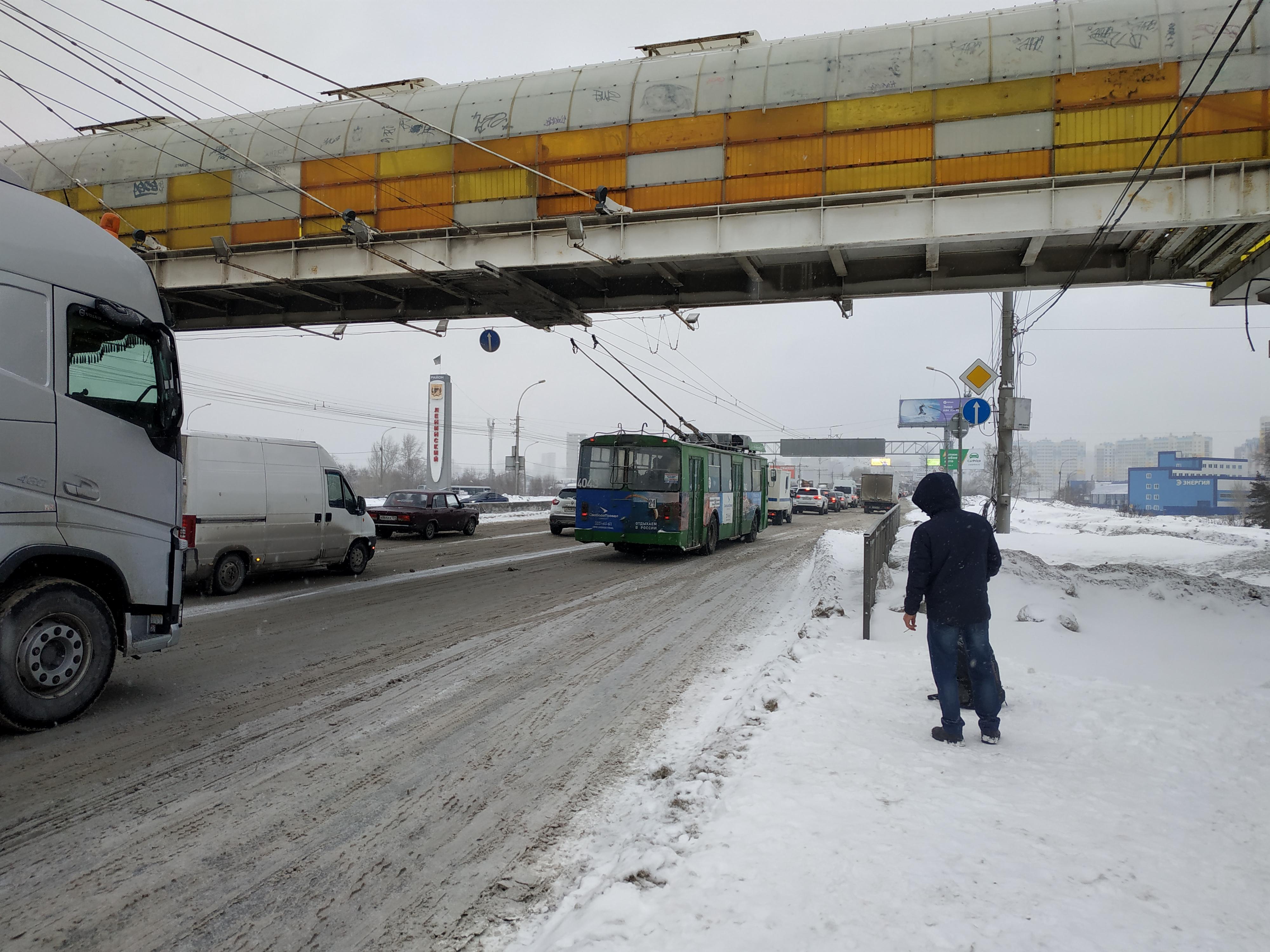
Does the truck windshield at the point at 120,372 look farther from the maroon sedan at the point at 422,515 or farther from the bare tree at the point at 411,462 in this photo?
the bare tree at the point at 411,462

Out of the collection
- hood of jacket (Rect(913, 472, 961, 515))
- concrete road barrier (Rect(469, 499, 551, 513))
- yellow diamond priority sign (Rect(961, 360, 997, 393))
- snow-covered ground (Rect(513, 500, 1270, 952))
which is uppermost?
yellow diamond priority sign (Rect(961, 360, 997, 393))

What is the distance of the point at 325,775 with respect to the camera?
439 cm

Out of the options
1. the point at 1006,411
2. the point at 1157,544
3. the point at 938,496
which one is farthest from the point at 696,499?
the point at 938,496

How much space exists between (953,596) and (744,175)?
10160 mm

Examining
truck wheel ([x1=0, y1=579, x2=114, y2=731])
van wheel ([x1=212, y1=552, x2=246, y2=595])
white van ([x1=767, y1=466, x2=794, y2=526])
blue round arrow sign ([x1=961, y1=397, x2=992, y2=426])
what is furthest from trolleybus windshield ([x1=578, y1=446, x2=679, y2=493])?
white van ([x1=767, y1=466, x2=794, y2=526])

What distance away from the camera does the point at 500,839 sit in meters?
3.64

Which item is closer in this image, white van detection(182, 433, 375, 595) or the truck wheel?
the truck wheel

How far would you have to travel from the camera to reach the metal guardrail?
7902mm

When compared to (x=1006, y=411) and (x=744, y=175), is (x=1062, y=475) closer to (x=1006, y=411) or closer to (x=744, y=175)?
(x=1006, y=411)

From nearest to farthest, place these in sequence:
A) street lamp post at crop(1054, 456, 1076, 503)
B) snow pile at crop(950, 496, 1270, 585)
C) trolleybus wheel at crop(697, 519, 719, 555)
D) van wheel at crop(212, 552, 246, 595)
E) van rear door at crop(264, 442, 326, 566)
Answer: van wheel at crop(212, 552, 246, 595) < van rear door at crop(264, 442, 326, 566) < snow pile at crop(950, 496, 1270, 585) < trolleybus wheel at crop(697, 519, 719, 555) < street lamp post at crop(1054, 456, 1076, 503)

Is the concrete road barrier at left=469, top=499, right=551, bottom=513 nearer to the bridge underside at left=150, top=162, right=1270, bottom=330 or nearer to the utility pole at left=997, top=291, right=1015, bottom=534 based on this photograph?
the bridge underside at left=150, top=162, right=1270, bottom=330

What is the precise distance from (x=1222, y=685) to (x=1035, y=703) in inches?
71.9

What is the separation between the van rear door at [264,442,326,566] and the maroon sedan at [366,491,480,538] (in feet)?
33.7

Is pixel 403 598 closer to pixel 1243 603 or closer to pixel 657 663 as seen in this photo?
pixel 657 663
